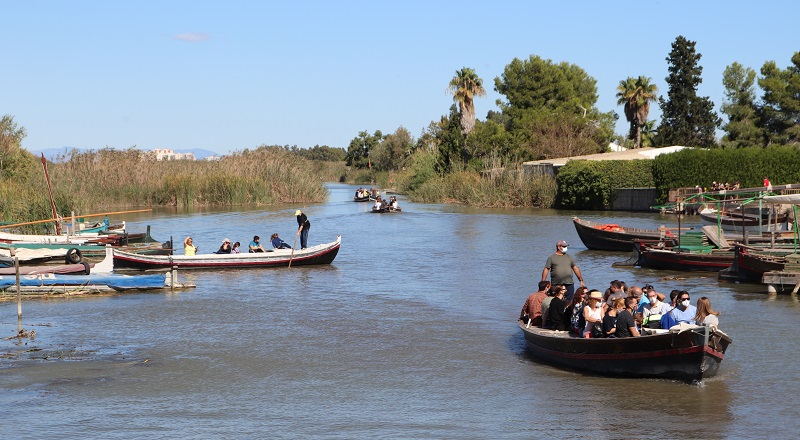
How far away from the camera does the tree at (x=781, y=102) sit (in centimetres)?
8088

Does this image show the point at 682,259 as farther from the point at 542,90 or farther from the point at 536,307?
the point at 542,90

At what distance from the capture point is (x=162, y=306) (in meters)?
25.7

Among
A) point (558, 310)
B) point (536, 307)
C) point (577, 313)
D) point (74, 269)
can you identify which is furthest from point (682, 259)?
point (74, 269)

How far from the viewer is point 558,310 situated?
1741cm

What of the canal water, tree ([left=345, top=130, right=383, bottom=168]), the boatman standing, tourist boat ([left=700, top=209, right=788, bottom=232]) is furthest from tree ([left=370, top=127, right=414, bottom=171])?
the boatman standing

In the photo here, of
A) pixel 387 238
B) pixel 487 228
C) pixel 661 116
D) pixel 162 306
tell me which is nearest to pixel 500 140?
pixel 661 116

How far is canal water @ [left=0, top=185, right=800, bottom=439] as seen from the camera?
14.4 m

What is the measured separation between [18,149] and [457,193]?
38896 millimetres

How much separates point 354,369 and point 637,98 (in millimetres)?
74550

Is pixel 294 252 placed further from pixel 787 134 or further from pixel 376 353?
pixel 787 134

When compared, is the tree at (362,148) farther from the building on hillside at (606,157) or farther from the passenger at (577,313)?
the passenger at (577,313)

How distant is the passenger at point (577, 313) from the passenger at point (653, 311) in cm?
106

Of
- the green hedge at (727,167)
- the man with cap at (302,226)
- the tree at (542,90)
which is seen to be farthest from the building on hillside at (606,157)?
the man with cap at (302,226)

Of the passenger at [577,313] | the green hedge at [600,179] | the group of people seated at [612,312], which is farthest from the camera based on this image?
the green hedge at [600,179]
